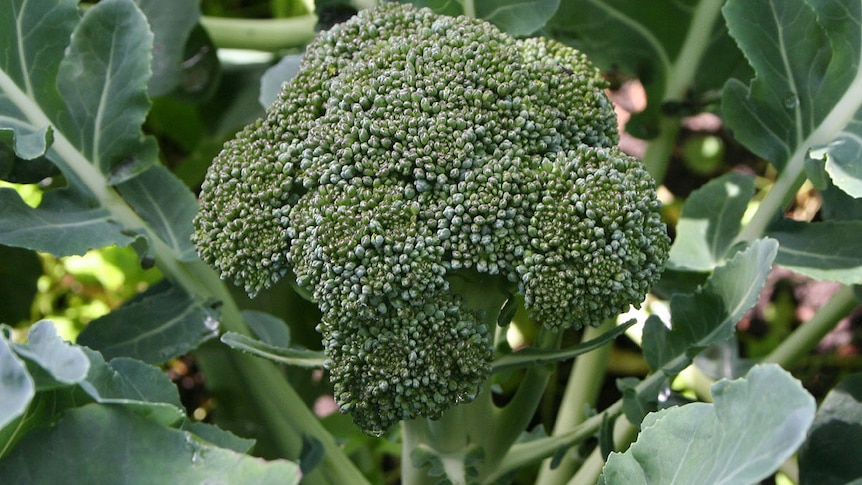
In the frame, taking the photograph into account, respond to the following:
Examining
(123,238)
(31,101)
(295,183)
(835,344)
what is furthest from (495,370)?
(835,344)

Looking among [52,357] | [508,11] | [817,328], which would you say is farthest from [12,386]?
[817,328]

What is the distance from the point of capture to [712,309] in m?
0.83

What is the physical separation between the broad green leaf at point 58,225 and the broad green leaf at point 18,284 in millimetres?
303

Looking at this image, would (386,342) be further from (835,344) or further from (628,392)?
(835,344)

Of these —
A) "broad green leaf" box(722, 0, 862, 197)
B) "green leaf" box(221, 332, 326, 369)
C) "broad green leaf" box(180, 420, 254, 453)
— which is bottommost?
"broad green leaf" box(180, 420, 254, 453)

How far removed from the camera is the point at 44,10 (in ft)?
2.94

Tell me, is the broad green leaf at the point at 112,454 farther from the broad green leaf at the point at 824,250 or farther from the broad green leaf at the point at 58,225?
the broad green leaf at the point at 824,250

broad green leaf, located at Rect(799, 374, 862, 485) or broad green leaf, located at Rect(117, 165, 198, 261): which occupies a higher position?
broad green leaf, located at Rect(117, 165, 198, 261)

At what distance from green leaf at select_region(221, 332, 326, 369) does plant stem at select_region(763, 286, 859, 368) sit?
0.62 metres

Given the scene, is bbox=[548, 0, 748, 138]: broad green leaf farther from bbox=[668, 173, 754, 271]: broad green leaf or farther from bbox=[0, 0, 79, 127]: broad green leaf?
bbox=[0, 0, 79, 127]: broad green leaf

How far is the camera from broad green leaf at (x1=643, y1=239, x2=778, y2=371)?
0.75 metres

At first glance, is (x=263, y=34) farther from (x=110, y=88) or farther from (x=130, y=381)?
(x=130, y=381)

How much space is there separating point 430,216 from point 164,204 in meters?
0.36

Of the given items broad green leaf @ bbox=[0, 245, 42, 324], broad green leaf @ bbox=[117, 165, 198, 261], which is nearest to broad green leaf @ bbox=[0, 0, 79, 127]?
broad green leaf @ bbox=[117, 165, 198, 261]
